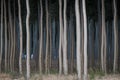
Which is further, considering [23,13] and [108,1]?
[23,13]

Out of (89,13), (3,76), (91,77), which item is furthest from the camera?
(89,13)

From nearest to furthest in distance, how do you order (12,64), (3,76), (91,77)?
(91,77) → (3,76) → (12,64)

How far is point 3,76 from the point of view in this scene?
18.2 metres

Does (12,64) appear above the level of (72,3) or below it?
below

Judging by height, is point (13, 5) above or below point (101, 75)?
above

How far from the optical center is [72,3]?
22.8 meters

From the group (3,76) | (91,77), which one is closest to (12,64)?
(3,76)

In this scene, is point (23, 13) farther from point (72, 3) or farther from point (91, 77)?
point (91, 77)

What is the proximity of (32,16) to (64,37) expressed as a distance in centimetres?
721

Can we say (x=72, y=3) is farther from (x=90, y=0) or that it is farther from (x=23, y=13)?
(x=23, y=13)

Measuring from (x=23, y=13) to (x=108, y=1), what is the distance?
607 centimetres

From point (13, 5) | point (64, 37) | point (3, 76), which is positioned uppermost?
point (13, 5)

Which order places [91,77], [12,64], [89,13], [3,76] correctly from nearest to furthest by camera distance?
1. [91,77]
2. [3,76]
3. [12,64]
4. [89,13]

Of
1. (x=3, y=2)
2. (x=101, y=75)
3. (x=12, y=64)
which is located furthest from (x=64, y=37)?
(x=3, y=2)
